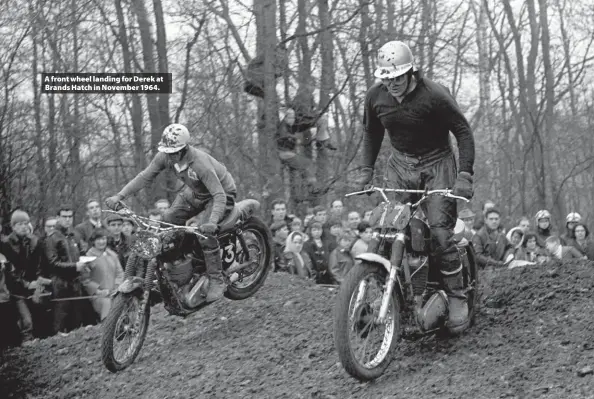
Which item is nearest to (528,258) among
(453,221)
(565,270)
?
(565,270)

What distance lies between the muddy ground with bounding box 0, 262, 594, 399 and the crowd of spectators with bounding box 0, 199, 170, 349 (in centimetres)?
81

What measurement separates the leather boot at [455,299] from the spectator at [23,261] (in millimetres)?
5853

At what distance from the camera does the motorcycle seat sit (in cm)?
904

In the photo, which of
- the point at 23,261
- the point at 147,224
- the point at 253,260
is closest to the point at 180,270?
the point at 147,224

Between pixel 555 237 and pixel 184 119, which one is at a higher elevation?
pixel 184 119

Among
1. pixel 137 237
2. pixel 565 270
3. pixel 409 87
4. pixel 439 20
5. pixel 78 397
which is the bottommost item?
pixel 78 397

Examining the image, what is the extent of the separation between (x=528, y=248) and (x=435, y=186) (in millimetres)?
6032

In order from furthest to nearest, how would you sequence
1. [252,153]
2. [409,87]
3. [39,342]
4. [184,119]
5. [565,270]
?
[184,119]
[252,153]
[39,342]
[565,270]
[409,87]

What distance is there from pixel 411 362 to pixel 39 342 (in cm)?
504

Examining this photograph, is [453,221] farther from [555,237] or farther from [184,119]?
[184,119]

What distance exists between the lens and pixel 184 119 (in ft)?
61.8

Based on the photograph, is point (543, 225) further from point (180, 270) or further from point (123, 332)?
point (123, 332)

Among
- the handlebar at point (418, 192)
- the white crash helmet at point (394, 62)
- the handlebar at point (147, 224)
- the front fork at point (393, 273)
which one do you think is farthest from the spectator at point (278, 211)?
the white crash helmet at point (394, 62)

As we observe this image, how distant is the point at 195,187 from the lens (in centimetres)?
883
